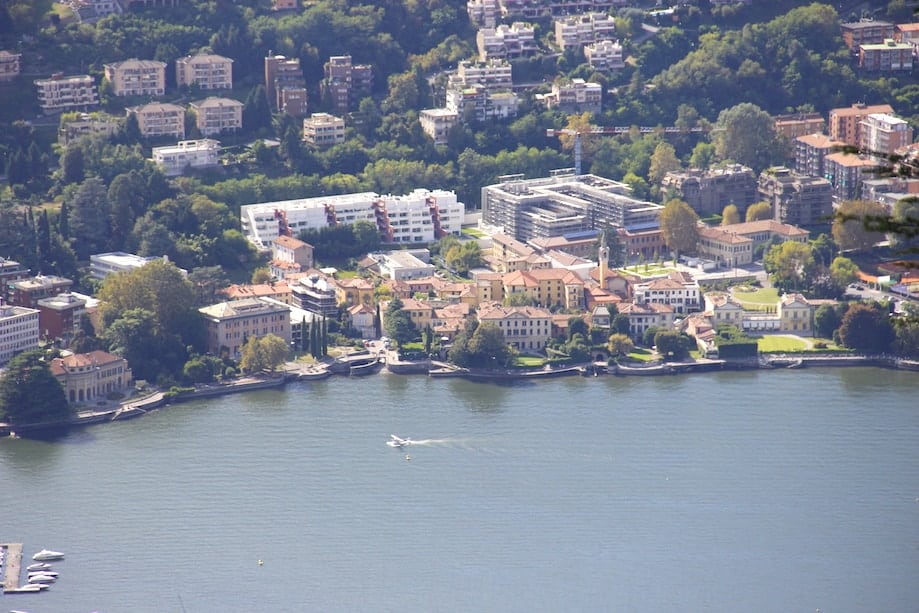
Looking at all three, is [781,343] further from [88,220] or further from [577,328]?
[88,220]

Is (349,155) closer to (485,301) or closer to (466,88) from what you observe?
(466,88)

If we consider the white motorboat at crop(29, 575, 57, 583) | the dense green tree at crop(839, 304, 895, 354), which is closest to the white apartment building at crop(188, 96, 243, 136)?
the dense green tree at crop(839, 304, 895, 354)

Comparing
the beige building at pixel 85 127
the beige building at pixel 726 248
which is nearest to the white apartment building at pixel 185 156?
the beige building at pixel 85 127

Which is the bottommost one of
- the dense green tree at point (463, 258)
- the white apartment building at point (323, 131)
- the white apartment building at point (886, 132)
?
the dense green tree at point (463, 258)

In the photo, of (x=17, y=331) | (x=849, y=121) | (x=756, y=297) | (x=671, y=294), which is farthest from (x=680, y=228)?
(x=17, y=331)

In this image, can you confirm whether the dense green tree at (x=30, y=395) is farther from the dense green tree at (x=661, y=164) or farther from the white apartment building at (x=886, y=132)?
the white apartment building at (x=886, y=132)

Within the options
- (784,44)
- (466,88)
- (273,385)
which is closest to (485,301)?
(273,385)
